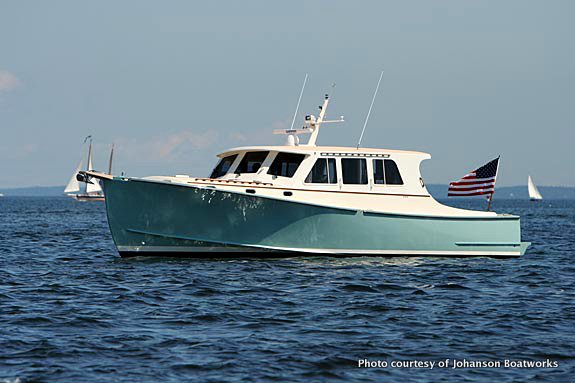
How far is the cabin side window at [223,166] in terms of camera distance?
64.8 feet

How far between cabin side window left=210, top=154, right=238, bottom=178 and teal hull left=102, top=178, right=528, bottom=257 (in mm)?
2141

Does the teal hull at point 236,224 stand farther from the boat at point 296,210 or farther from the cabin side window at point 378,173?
the cabin side window at point 378,173

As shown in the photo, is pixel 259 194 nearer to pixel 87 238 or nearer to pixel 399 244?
pixel 399 244

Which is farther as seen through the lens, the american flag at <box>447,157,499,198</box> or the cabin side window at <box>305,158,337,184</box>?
the american flag at <box>447,157,499,198</box>

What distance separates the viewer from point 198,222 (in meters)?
18.0

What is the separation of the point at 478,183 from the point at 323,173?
4197mm

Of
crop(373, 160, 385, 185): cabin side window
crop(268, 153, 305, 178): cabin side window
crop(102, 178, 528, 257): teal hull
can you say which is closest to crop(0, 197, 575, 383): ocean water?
crop(102, 178, 528, 257): teal hull

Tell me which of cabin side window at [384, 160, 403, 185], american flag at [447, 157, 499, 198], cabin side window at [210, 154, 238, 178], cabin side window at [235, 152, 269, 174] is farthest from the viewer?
american flag at [447, 157, 499, 198]

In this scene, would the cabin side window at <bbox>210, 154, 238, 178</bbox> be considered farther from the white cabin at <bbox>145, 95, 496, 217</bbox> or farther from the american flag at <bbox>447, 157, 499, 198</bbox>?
the american flag at <bbox>447, 157, 499, 198</bbox>

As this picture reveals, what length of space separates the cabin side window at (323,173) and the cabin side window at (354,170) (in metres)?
0.25

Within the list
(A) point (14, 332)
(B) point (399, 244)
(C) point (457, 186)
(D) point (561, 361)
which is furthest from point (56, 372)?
(C) point (457, 186)

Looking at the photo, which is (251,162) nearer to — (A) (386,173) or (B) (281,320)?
(A) (386,173)

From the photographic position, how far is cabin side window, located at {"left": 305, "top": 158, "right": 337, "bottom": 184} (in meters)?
18.7

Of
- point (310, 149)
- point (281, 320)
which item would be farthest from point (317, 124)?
point (281, 320)
